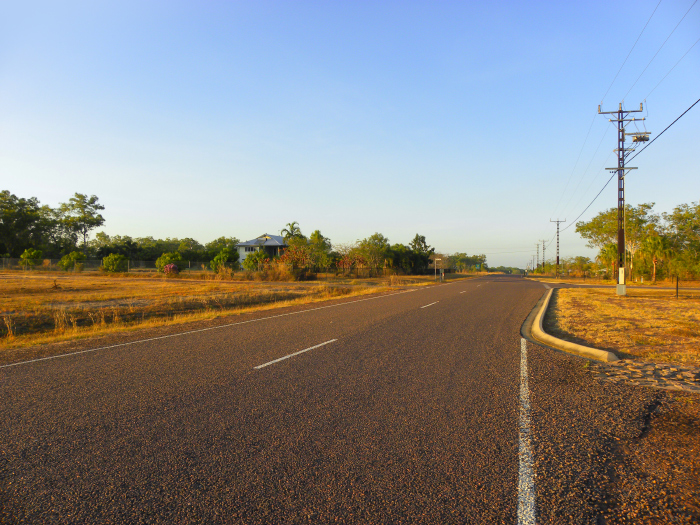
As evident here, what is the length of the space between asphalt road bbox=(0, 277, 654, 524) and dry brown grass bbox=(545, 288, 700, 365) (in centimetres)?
183

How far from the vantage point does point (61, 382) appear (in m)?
5.62

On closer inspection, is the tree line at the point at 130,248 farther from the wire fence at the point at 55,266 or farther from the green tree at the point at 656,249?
the green tree at the point at 656,249

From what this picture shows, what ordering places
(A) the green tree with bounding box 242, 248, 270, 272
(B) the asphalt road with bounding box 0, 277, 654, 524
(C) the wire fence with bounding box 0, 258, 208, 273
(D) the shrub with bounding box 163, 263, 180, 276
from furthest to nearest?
(C) the wire fence with bounding box 0, 258, 208, 273, (D) the shrub with bounding box 163, 263, 180, 276, (A) the green tree with bounding box 242, 248, 270, 272, (B) the asphalt road with bounding box 0, 277, 654, 524

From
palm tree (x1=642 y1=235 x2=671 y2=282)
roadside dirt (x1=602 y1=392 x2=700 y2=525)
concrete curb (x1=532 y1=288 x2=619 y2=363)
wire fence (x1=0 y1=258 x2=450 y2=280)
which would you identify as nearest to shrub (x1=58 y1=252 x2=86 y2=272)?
wire fence (x1=0 y1=258 x2=450 y2=280)

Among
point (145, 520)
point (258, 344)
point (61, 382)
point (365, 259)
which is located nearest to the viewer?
point (145, 520)

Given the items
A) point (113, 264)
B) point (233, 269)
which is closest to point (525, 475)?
point (233, 269)

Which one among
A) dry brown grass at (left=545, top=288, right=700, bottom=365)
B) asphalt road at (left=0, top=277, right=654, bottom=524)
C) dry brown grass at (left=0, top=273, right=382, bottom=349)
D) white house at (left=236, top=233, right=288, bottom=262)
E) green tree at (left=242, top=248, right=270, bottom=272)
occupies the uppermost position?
white house at (left=236, top=233, right=288, bottom=262)

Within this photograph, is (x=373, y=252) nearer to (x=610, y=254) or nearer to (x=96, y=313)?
(x=610, y=254)

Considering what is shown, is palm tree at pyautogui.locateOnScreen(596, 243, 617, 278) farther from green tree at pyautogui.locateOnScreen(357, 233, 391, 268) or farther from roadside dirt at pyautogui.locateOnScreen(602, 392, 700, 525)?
roadside dirt at pyautogui.locateOnScreen(602, 392, 700, 525)

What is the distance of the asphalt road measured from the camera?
2.75 meters

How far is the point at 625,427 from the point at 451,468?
2214 millimetres

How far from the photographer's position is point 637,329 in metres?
10.1

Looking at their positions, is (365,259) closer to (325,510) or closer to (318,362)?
(318,362)

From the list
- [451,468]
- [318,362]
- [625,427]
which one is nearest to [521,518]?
[451,468]
